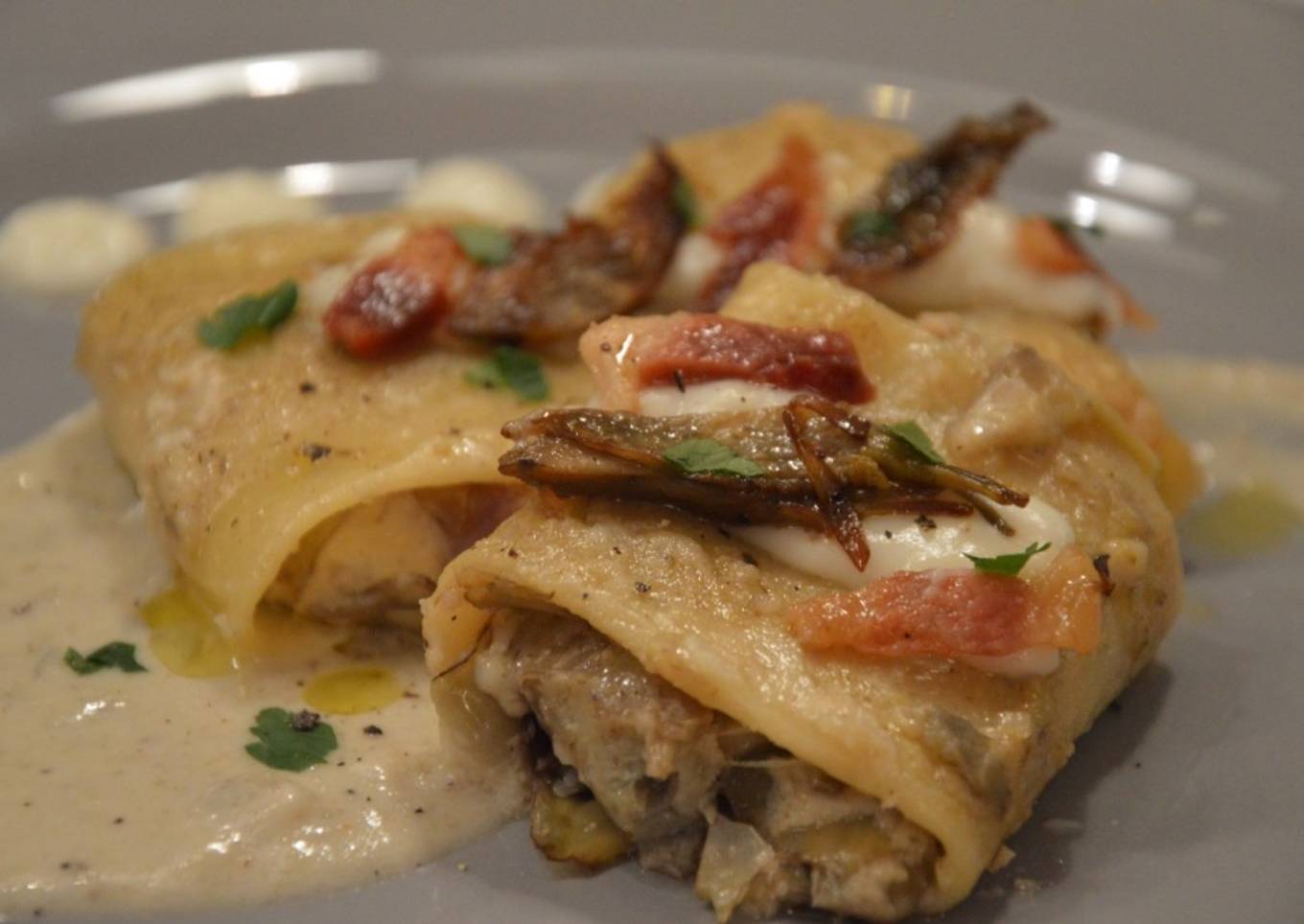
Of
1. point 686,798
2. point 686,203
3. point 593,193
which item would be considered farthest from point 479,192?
point 686,798

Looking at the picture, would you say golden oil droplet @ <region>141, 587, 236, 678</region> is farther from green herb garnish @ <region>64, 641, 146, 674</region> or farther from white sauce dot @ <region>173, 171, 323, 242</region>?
white sauce dot @ <region>173, 171, 323, 242</region>

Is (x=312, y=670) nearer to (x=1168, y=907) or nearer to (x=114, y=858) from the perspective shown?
(x=114, y=858)

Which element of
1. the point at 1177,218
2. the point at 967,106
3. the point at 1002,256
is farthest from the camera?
the point at 967,106

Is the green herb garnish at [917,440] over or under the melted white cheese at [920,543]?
over

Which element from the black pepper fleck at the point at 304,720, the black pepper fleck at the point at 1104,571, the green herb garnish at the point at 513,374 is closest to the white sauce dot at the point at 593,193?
the green herb garnish at the point at 513,374

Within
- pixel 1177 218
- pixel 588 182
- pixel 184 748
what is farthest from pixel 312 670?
pixel 1177 218

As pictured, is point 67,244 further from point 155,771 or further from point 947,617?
point 947,617

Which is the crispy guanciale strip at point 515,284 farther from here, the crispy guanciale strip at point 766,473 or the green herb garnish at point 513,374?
the crispy guanciale strip at point 766,473
